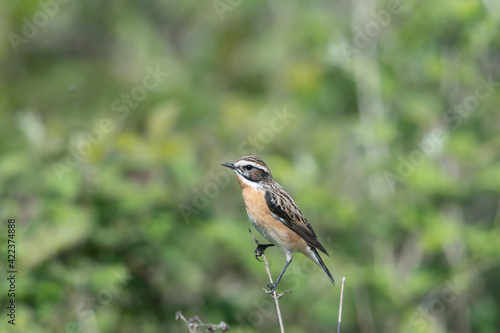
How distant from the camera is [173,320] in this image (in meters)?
7.31

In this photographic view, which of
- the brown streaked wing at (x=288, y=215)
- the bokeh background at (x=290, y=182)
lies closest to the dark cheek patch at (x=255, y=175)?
the brown streaked wing at (x=288, y=215)

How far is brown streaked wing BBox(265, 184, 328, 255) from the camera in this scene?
6129 millimetres

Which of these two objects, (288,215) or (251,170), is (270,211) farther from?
(251,170)

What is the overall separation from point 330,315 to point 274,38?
6233 mm

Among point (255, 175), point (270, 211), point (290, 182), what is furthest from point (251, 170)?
point (290, 182)

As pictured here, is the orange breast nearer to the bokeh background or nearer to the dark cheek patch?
the dark cheek patch

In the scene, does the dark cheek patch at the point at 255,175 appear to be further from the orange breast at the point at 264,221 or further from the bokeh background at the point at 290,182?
the bokeh background at the point at 290,182

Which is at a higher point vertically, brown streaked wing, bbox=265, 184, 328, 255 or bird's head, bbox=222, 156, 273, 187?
bird's head, bbox=222, 156, 273, 187

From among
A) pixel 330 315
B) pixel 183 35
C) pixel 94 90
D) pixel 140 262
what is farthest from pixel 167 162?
pixel 183 35

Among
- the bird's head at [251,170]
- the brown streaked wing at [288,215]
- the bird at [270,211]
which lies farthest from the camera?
the brown streaked wing at [288,215]

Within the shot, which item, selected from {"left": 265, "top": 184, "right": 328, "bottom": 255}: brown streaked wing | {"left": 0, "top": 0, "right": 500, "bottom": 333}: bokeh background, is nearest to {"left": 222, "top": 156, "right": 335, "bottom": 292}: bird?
{"left": 265, "top": 184, "right": 328, "bottom": 255}: brown streaked wing

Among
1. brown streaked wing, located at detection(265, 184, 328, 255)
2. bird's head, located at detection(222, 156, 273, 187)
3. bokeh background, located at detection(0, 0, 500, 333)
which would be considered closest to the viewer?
bird's head, located at detection(222, 156, 273, 187)

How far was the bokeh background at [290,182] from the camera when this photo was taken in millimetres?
6738

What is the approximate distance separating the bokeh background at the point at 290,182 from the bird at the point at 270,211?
118cm
